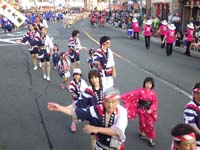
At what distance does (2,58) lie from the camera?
17.9 metres

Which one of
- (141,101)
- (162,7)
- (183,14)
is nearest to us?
(141,101)

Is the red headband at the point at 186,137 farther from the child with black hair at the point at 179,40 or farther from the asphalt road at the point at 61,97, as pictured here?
the child with black hair at the point at 179,40

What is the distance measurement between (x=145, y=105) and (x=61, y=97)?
159 inches

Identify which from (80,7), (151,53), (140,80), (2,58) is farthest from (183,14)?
(80,7)

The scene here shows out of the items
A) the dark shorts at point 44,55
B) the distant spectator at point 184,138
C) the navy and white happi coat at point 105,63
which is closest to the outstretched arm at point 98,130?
the distant spectator at point 184,138

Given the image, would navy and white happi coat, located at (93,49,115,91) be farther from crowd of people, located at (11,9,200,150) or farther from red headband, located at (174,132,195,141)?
red headband, located at (174,132,195,141)

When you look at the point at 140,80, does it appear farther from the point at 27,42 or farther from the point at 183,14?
the point at 183,14

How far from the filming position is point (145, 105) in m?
6.76

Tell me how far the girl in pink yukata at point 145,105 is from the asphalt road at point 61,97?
0.33 meters

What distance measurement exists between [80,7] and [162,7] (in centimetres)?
7374

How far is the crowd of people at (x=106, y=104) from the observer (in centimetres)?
387

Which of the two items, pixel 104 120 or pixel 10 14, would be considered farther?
pixel 10 14

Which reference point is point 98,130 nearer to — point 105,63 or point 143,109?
point 143,109

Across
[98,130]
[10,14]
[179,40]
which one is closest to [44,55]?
[10,14]
